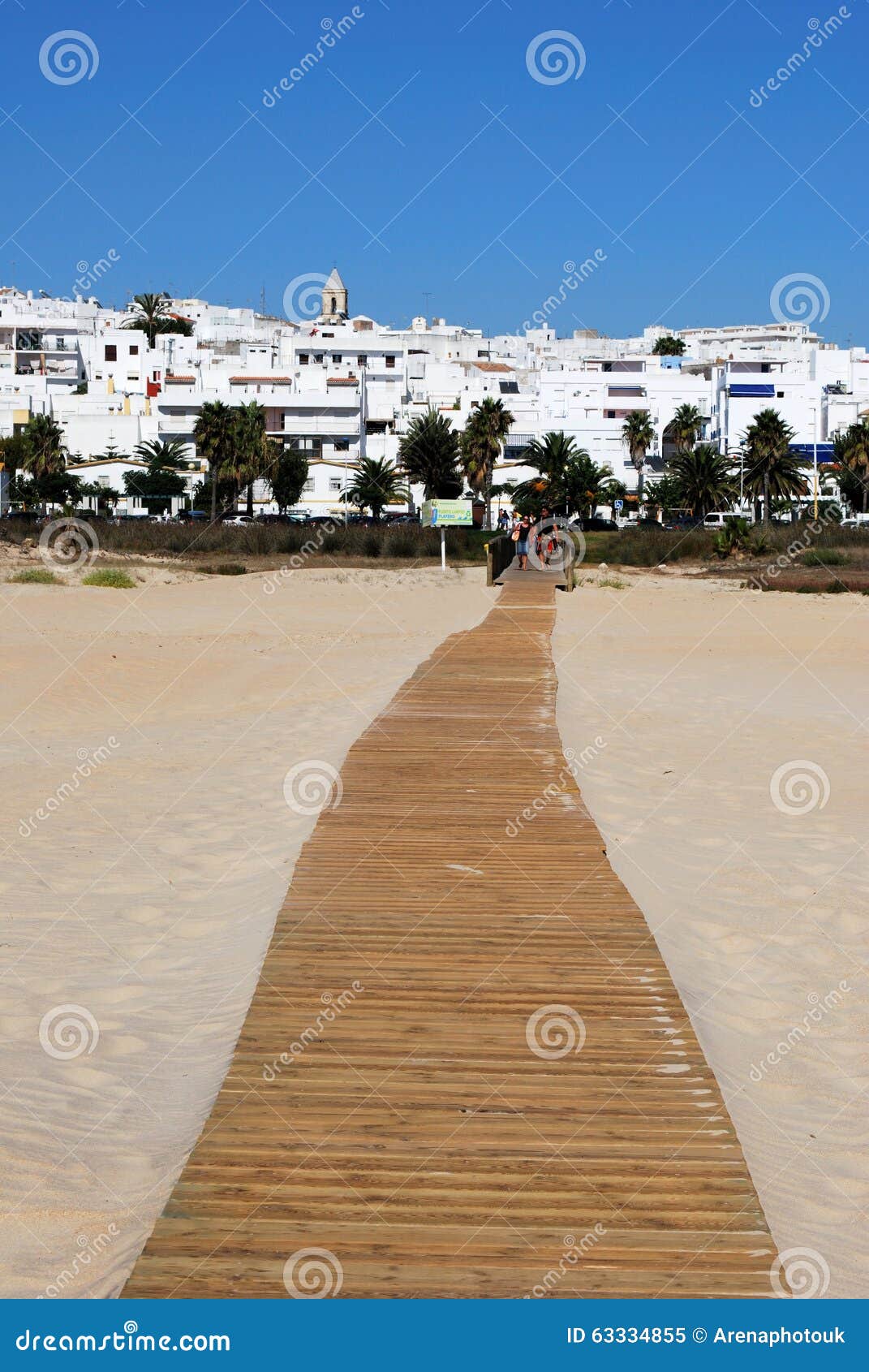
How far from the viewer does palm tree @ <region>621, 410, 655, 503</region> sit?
8631 centimetres

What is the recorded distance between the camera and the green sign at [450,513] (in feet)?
132

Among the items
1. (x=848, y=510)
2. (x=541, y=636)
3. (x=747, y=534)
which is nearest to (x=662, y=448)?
(x=848, y=510)

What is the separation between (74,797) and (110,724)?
4.73 meters

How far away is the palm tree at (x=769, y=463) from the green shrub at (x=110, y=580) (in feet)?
129

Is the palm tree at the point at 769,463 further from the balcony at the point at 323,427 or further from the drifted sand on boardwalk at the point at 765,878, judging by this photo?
the drifted sand on boardwalk at the point at 765,878

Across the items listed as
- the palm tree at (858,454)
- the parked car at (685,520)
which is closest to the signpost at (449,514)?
the parked car at (685,520)

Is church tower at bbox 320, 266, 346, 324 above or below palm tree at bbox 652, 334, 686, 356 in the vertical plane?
above

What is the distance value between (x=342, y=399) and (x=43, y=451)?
2029 centimetres

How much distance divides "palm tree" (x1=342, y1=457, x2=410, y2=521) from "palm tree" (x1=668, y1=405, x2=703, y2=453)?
20.1 metres

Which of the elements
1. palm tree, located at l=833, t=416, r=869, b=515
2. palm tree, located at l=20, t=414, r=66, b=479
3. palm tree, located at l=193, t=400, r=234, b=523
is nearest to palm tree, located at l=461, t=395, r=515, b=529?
palm tree, located at l=193, t=400, r=234, b=523

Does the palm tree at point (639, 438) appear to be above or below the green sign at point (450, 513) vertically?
above

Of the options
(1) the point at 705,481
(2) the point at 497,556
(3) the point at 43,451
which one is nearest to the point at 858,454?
(1) the point at 705,481

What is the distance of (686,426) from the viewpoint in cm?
8731

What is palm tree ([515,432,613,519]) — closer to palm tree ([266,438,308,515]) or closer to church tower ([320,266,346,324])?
palm tree ([266,438,308,515])
